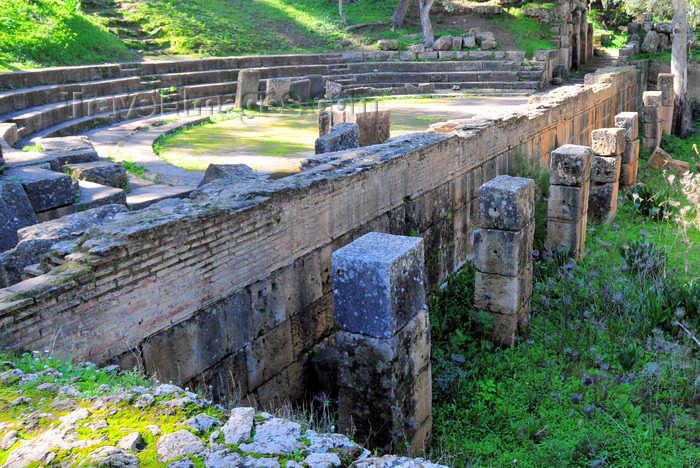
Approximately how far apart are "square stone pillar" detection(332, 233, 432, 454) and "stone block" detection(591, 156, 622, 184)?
24.1ft

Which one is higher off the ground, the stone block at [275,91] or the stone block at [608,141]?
the stone block at [275,91]

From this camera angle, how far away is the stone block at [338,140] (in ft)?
29.9

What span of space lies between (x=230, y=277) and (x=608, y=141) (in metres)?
8.36

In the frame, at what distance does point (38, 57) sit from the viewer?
56.5 ft

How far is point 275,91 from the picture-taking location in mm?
18766

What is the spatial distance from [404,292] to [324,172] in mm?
2054

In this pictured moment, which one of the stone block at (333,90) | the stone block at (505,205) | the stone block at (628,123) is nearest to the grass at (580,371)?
the stone block at (505,205)

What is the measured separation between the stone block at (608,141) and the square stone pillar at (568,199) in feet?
7.54

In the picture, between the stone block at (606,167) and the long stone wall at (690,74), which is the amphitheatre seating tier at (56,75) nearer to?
the stone block at (606,167)

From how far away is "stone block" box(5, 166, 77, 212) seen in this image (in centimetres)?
667

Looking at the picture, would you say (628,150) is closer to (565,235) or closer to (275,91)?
(565,235)

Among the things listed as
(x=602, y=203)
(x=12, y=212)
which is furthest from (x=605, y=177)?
(x=12, y=212)

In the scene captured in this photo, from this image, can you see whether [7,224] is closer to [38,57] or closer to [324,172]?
[324,172]

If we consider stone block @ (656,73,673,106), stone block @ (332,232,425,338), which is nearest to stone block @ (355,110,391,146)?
stone block @ (332,232,425,338)
